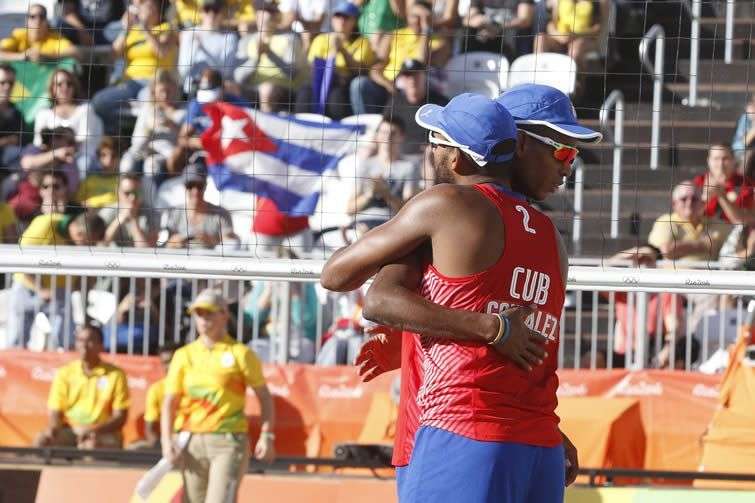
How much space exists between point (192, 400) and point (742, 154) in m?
4.56

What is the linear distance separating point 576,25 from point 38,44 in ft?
15.9

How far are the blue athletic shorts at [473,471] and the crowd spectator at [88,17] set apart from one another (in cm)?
979

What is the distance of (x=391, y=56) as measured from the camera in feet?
37.8

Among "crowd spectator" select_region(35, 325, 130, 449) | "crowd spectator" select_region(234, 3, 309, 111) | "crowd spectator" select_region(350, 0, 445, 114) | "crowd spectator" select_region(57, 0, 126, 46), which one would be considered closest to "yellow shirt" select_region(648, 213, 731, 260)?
"crowd spectator" select_region(350, 0, 445, 114)

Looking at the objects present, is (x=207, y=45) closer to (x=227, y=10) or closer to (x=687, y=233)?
(x=227, y=10)

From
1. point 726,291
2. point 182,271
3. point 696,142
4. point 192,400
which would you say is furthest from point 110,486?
point 696,142

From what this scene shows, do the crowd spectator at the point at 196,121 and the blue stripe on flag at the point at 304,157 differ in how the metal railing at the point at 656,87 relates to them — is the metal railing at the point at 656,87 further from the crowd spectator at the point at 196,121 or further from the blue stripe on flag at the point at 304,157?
the crowd spectator at the point at 196,121

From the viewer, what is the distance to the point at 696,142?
39.6ft

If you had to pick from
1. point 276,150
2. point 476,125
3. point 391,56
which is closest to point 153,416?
point 276,150

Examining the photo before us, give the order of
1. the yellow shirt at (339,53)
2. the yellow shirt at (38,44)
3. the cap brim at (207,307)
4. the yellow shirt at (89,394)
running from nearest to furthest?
the cap brim at (207,307)
the yellow shirt at (89,394)
the yellow shirt at (339,53)
the yellow shirt at (38,44)

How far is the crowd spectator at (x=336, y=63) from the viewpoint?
11.0m

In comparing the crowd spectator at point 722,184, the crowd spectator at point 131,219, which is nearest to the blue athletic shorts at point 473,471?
the crowd spectator at point 722,184

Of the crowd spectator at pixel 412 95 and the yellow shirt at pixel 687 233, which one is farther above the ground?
the crowd spectator at pixel 412 95

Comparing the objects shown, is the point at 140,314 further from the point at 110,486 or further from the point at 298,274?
the point at 298,274
